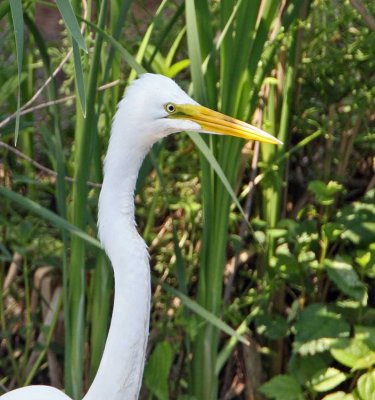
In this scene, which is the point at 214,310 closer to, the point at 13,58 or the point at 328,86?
the point at 328,86

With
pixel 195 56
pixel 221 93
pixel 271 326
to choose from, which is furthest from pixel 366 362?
pixel 195 56

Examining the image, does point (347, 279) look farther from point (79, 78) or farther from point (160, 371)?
point (79, 78)

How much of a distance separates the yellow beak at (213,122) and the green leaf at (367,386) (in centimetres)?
83

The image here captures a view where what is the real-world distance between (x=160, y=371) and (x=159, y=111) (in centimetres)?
90

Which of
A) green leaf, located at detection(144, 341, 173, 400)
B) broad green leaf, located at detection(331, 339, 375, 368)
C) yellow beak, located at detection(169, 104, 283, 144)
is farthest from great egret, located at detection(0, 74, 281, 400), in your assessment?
broad green leaf, located at detection(331, 339, 375, 368)

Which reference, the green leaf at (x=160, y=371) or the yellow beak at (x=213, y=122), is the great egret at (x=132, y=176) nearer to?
the yellow beak at (x=213, y=122)

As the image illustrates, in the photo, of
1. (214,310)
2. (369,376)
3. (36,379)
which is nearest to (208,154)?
(214,310)

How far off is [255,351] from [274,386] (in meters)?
0.24

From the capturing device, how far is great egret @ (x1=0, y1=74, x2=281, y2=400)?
5.17ft

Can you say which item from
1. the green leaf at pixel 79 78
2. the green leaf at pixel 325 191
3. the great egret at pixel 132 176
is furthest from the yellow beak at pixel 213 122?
the green leaf at pixel 325 191

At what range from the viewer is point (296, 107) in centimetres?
259

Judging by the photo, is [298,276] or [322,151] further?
[322,151]

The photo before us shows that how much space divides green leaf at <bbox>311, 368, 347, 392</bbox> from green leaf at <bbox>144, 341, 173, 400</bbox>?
37cm

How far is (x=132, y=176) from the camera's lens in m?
1.59
